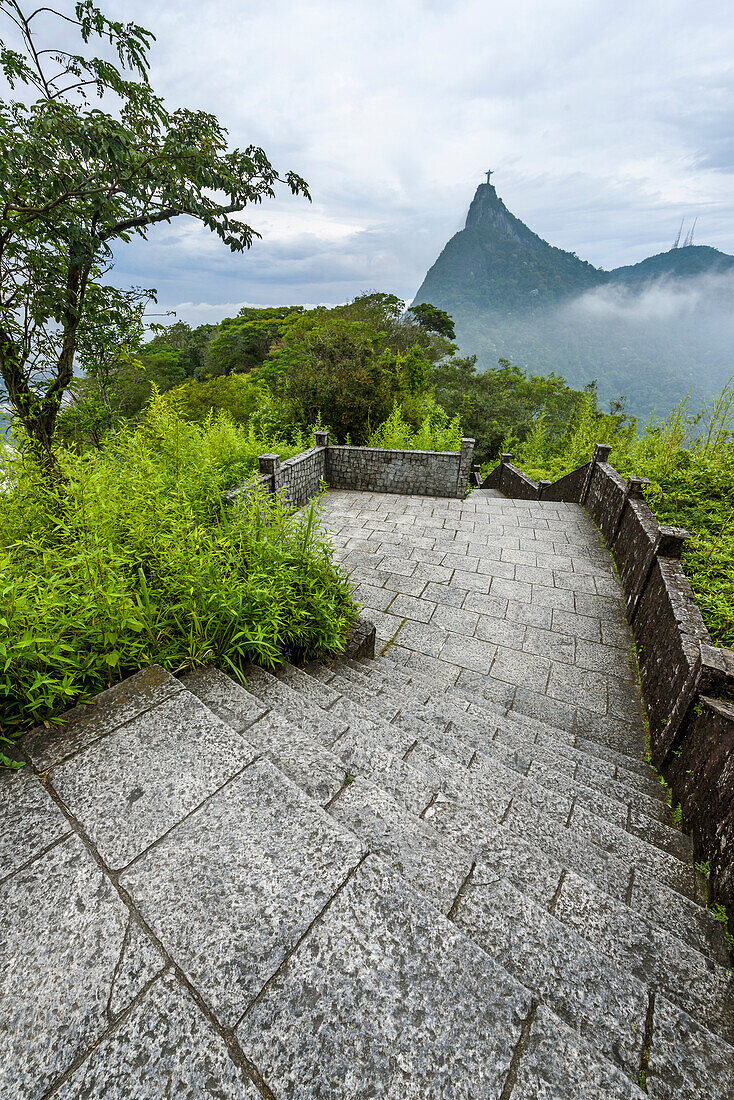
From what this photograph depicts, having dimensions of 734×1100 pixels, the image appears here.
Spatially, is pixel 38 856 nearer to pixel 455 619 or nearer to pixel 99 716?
pixel 99 716

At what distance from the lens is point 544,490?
32.6 ft

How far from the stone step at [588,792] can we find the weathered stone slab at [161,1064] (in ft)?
5.92

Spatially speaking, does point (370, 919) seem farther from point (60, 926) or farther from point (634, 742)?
point (634, 742)

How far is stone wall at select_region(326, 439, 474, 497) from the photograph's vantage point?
771 cm

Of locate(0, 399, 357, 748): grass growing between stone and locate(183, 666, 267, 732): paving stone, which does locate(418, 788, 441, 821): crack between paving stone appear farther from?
locate(0, 399, 357, 748): grass growing between stone

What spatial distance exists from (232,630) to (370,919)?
5.21ft

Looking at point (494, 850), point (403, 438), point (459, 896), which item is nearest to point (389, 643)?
point (494, 850)

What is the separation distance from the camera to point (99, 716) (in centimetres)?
178

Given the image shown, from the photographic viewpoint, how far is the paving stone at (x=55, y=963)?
0.92 meters

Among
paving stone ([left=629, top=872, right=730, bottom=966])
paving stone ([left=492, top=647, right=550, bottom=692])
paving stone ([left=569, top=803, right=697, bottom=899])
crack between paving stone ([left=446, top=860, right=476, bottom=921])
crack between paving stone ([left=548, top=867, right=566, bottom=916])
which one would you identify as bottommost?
paving stone ([left=492, top=647, right=550, bottom=692])

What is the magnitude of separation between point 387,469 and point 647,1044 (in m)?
7.30

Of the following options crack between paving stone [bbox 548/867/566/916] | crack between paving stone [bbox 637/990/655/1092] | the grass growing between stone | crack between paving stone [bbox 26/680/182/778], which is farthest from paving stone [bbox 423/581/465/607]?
crack between paving stone [bbox 637/990/655/1092]

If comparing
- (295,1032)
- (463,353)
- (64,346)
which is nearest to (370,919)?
(295,1032)

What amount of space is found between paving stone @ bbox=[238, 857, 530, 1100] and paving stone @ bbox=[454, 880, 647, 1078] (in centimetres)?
21
